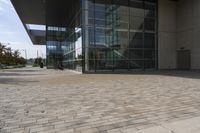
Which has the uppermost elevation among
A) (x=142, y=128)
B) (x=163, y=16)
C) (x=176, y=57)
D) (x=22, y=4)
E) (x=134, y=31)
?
(x=22, y=4)

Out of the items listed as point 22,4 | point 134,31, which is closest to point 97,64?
point 134,31

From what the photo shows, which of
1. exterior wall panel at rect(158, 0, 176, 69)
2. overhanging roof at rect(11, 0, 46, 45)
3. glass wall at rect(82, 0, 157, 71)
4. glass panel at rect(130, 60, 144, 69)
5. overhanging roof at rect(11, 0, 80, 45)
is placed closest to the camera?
glass wall at rect(82, 0, 157, 71)

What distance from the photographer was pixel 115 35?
24.4m

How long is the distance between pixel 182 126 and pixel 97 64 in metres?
18.8

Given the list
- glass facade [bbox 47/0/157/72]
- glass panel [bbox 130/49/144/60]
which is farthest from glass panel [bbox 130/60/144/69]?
glass panel [bbox 130/49/144/60]

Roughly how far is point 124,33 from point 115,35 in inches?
50.0

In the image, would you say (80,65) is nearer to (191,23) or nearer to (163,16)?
(163,16)

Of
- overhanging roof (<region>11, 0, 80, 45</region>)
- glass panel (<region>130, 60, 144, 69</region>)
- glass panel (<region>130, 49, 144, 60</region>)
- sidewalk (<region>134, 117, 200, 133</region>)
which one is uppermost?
overhanging roof (<region>11, 0, 80, 45</region>)

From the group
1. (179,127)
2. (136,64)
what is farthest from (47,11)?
(179,127)

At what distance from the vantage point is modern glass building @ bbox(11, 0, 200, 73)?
22875mm

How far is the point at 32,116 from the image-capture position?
5.14 meters

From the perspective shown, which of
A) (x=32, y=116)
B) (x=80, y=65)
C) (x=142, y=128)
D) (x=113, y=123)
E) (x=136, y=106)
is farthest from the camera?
(x=80, y=65)

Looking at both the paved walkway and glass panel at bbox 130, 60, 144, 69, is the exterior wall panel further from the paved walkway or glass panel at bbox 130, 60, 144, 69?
the paved walkway

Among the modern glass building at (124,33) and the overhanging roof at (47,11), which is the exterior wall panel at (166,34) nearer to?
the modern glass building at (124,33)
